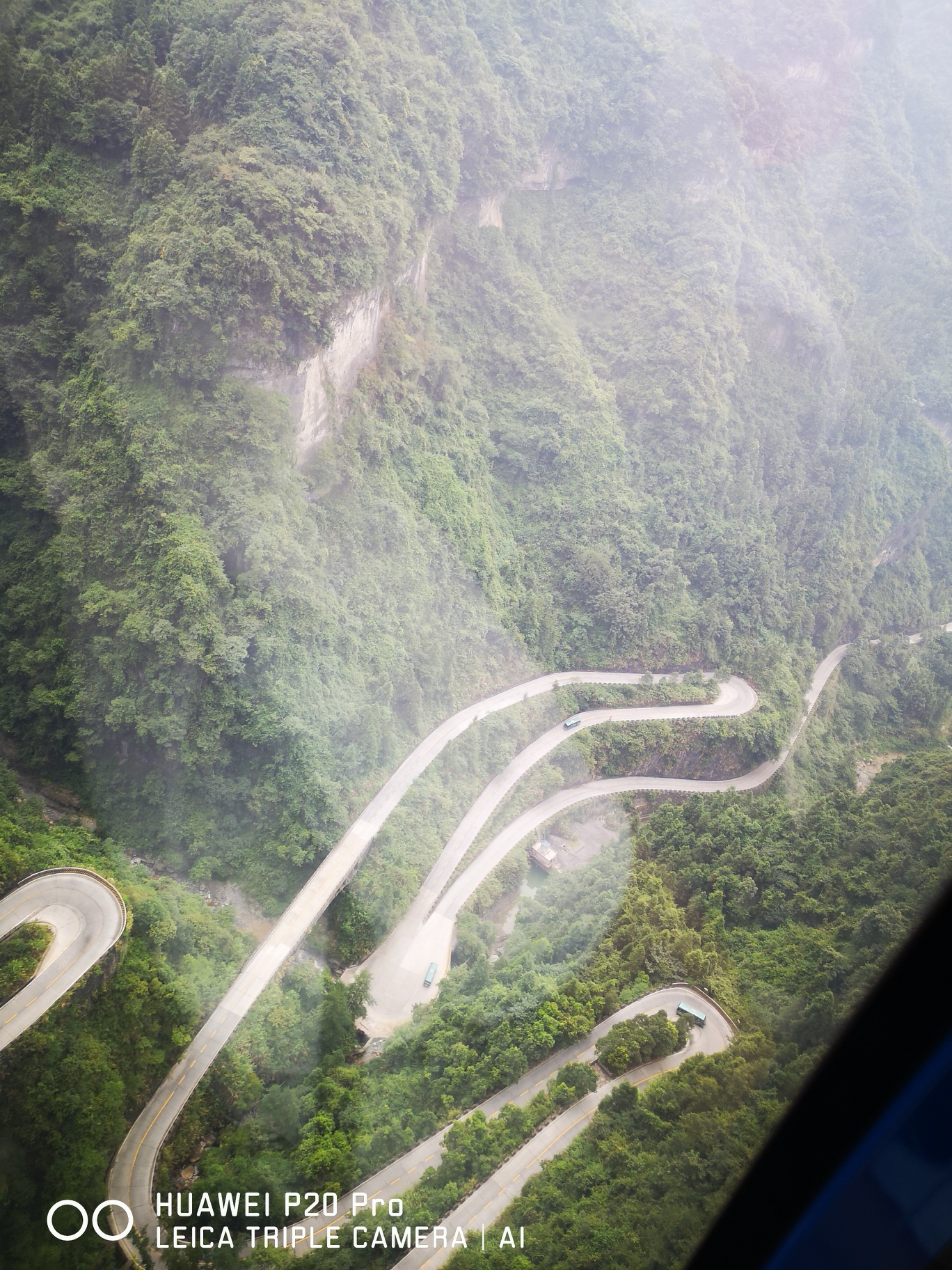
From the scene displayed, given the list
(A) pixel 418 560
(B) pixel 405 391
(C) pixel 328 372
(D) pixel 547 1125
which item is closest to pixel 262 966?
(D) pixel 547 1125

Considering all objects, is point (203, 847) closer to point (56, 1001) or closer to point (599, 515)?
point (56, 1001)

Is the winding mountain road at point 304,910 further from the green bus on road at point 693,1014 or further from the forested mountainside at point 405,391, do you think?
the green bus on road at point 693,1014

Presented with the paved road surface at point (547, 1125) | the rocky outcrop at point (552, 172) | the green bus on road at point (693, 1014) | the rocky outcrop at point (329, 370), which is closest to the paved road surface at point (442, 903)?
the paved road surface at point (547, 1125)

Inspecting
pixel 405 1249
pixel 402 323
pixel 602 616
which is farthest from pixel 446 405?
pixel 405 1249

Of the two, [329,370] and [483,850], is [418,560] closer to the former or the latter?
[329,370]

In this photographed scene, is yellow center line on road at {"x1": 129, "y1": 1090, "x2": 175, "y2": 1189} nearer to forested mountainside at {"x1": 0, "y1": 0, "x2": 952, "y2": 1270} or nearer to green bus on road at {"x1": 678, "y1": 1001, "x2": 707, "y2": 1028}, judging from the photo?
forested mountainside at {"x1": 0, "y1": 0, "x2": 952, "y2": 1270}
